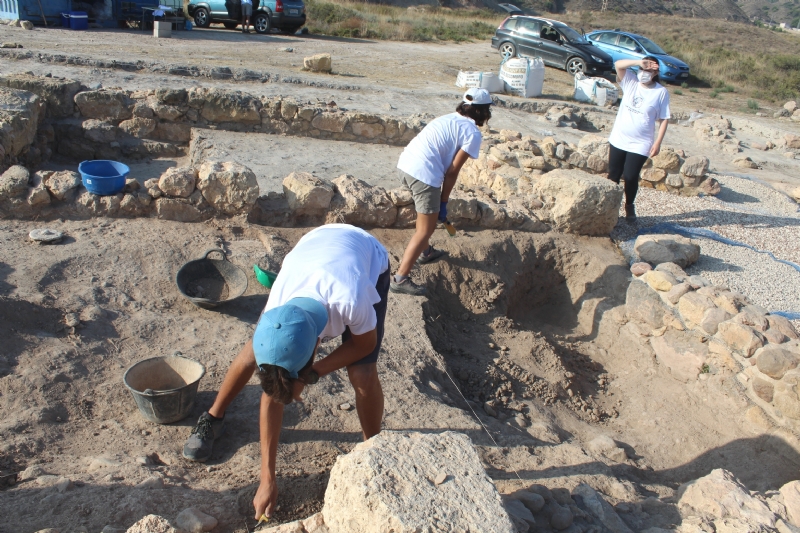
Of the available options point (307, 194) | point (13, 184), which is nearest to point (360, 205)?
point (307, 194)

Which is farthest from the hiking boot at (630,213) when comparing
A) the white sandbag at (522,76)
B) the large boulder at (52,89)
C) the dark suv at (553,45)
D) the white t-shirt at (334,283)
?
the dark suv at (553,45)

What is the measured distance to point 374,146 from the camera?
848cm

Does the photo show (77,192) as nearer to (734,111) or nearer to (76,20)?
(76,20)

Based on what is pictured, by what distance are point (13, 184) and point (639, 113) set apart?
5666 millimetres

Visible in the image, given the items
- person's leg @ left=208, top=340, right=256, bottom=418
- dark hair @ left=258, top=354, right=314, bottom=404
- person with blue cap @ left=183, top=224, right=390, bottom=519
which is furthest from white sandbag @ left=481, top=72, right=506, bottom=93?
dark hair @ left=258, top=354, right=314, bottom=404

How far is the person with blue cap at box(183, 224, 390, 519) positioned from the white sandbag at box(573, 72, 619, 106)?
12463 millimetres

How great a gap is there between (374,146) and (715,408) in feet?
18.6

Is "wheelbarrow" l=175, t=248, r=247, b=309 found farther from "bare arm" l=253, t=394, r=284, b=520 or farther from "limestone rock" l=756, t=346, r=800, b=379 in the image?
"limestone rock" l=756, t=346, r=800, b=379

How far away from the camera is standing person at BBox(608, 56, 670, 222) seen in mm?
5953

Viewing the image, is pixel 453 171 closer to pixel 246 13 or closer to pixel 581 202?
pixel 581 202

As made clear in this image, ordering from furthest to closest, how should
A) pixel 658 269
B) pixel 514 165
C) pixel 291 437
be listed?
pixel 514 165 < pixel 658 269 < pixel 291 437

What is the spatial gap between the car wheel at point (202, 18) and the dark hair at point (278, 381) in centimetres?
1688

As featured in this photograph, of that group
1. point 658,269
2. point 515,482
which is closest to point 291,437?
point 515,482

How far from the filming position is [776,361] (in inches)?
164
